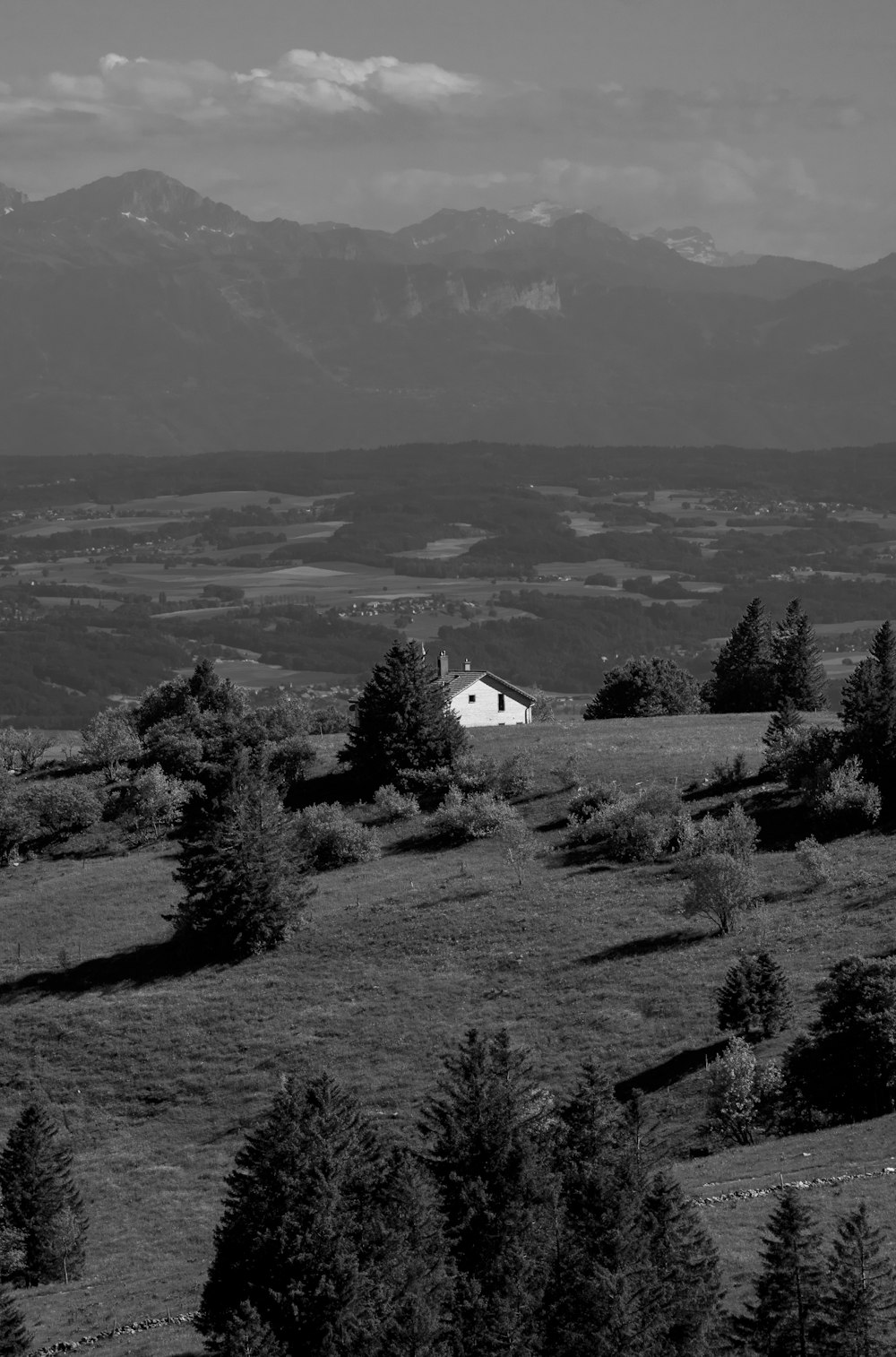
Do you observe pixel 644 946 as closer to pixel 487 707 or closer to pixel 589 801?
pixel 589 801

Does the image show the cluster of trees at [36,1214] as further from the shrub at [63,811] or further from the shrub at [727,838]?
the shrub at [63,811]

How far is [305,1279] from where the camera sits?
115ft

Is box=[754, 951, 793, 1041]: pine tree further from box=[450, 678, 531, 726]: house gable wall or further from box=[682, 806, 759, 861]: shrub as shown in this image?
box=[450, 678, 531, 726]: house gable wall

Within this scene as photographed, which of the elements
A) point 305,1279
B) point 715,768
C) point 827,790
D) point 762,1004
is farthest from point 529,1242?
point 715,768

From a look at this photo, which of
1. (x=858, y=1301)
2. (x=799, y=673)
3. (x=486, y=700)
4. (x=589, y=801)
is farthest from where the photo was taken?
(x=486, y=700)

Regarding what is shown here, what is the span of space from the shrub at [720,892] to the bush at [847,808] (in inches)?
417

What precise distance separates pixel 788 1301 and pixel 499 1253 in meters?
5.92

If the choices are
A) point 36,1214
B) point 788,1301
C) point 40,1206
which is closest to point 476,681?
point 40,1206

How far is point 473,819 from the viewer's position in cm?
7919

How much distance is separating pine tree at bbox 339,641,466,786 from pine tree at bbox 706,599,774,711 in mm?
21782

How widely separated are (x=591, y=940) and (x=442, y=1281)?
98.2 ft

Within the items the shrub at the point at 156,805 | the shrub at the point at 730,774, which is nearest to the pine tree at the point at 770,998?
the shrub at the point at 730,774

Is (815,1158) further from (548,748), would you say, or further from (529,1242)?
(548,748)

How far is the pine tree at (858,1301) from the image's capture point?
3194 cm
